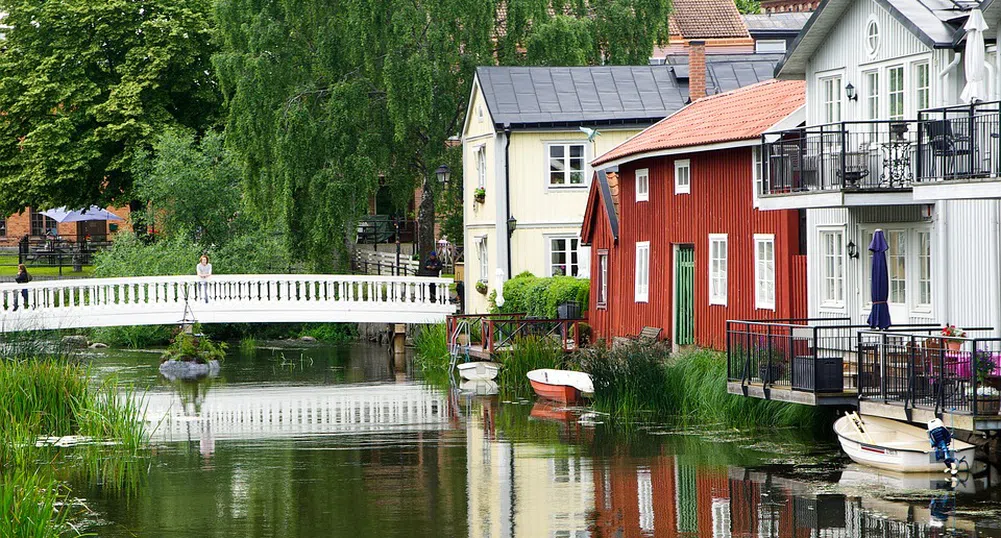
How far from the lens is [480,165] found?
38438 mm

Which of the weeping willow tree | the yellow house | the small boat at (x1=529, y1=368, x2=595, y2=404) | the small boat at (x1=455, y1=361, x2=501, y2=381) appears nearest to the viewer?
the small boat at (x1=529, y1=368, x2=595, y2=404)

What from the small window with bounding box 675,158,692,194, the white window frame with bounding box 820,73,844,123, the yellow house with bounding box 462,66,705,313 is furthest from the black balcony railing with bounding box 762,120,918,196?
the yellow house with bounding box 462,66,705,313

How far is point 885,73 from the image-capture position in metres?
22.4

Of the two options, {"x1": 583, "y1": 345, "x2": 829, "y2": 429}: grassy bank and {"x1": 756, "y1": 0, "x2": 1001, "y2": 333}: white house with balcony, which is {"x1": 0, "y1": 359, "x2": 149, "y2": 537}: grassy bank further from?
{"x1": 756, "y1": 0, "x2": 1001, "y2": 333}: white house with balcony

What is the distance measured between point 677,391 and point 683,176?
4.63m

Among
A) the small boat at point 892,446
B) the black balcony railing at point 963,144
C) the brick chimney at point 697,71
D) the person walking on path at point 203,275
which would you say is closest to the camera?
the black balcony railing at point 963,144

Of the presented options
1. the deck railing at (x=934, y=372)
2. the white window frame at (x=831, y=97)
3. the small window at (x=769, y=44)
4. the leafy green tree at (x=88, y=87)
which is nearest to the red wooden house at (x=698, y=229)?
the white window frame at (x=831, y=97)

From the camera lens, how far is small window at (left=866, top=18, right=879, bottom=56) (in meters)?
22.6

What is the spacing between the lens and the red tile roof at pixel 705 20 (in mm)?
67500

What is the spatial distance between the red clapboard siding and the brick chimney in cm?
446

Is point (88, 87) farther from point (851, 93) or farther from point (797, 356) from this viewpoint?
point (797, 356)

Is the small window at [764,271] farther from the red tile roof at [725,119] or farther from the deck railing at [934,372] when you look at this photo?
the deck railing at [934,372]

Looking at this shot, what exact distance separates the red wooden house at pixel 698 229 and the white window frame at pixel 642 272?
0.02 meters

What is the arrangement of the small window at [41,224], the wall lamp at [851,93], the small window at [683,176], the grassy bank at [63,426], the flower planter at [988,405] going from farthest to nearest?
the small window at [41,224] < the small window at [683,176] < the wall lamp at [851,93] < the grassy bank at [63,426] < the flower planter at [988,405]
